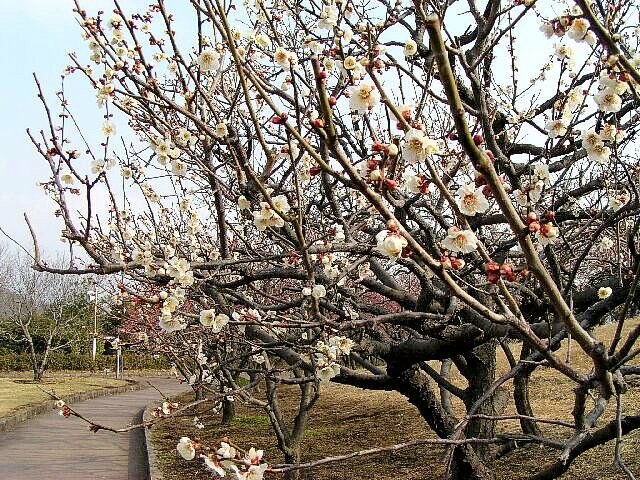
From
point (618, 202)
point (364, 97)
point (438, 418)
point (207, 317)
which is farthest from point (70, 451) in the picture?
point (364, 97)

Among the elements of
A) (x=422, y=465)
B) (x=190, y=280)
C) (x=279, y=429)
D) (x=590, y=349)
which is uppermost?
(x=190, y=280)

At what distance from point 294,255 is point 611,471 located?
176 inches

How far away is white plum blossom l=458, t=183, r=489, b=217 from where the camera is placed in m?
1.55

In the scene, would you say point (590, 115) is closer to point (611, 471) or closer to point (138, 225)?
point (611, 471)

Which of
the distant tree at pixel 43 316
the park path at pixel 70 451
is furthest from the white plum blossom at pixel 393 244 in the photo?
the distant tree at pixel 43 316

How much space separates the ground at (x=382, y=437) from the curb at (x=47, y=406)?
2.90 m

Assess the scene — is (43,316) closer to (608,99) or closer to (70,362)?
(70,362)

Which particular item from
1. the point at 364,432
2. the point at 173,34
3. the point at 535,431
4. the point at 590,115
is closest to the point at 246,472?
the point at 173,34

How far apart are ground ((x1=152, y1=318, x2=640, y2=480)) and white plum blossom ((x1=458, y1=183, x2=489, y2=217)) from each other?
3.41 metres

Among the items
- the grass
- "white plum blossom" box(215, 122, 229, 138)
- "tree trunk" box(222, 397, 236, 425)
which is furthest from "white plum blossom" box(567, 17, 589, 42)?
the grass

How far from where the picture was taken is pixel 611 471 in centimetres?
589

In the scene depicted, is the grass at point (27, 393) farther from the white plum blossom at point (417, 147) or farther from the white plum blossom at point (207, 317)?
the white plum blossom at point (417, 147)

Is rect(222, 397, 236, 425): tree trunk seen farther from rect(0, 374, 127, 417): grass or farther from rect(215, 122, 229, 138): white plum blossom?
rect(215, 122, 229, 138): white plum blossom

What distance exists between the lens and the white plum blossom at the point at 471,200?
61.1 inches
